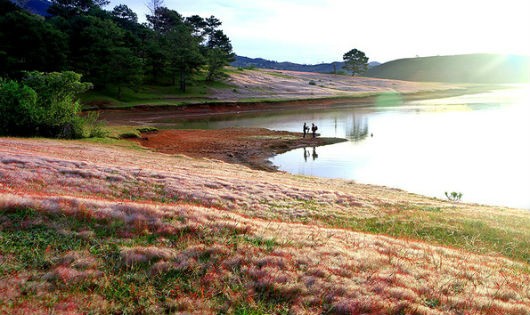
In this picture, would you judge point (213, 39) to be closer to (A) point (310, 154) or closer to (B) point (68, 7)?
(B) point (68, 7)

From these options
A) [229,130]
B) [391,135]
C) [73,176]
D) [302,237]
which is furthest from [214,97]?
[302,237]

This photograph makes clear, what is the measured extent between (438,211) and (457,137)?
40466 millimetres

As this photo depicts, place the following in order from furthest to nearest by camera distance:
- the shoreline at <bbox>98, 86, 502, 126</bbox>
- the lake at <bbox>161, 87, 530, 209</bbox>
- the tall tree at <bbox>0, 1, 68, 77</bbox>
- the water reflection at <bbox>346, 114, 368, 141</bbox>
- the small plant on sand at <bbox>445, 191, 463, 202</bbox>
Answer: the shoreline at <bbox>98, 86, 502, 126</bbox>, the tall tree at <bbox>0, 1, 68, 77</bbox>, the water reflection at <bbox>346, 114, 368, 141</bbox>, the lake at <bbox>161, 87, 530, 209</bbox>, the small plant on sand at <bbox>445, 191, 463, 202</bbox>

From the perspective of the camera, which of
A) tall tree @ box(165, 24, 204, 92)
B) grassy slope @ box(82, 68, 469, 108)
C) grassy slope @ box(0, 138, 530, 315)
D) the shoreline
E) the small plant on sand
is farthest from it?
tall tree @ box(165, 24, 204, 92)

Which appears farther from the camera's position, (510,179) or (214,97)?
(214,97)

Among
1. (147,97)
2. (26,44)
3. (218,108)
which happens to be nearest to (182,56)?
(147,97)

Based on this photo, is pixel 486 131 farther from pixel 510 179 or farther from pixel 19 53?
pixel 19 53

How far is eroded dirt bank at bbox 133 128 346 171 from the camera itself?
46381 millimetres

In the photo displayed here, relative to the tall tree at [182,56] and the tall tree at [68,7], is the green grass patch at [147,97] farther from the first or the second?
the tall tree at [68,7]

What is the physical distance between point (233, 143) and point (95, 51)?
5450 centimetres

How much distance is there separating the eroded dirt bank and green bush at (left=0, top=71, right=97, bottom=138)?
9.33 metres

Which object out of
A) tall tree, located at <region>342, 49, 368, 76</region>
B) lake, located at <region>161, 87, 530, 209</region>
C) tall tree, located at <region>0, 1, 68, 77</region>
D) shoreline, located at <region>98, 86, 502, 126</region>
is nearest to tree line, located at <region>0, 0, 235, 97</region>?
tall tree, located at <region>0, 1, 68, 77</region>

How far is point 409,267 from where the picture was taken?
1205 cm

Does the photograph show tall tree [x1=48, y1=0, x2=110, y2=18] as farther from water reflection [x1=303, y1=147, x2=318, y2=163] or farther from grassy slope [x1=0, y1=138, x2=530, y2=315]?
grassy slope [x1=0, y1=138, x2=530, y2=315]
